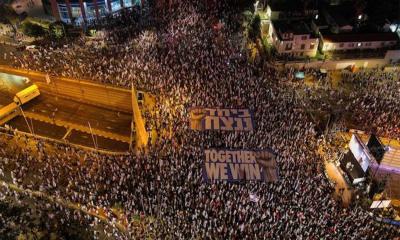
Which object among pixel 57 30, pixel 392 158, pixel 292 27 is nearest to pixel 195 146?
pixel 392 158

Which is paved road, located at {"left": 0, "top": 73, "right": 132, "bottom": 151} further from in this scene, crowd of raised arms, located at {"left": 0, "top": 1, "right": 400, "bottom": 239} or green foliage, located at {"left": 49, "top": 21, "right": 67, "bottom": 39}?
green foliage, located at {"left": 49, "top": 21, "right": 67, "bottom": 39}

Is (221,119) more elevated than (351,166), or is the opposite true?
(221,119)

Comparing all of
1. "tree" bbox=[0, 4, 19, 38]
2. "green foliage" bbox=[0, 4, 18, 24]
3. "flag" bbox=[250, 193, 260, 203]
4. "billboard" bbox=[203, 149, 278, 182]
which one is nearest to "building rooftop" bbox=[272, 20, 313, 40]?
"billboard" bbox=[203, 149, 278, 182]

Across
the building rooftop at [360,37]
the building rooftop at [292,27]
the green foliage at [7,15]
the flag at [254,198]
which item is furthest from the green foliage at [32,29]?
the building rooftop at [360,37]

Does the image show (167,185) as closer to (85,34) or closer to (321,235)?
(321,235)

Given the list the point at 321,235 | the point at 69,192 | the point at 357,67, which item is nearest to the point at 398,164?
the point at 321,235

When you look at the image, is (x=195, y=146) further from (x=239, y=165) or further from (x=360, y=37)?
(x=360, y=37)
